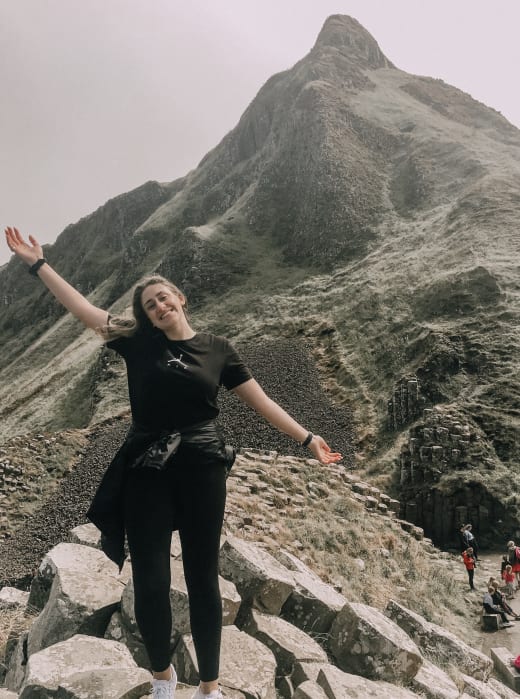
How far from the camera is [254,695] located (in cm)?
331

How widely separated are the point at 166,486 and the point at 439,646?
14.9ft

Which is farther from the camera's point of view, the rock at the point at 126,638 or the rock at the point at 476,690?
the rock at the point at 476,690

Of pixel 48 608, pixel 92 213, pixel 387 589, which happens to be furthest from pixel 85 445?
pixel 92 213

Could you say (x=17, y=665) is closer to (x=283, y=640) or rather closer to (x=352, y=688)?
(x=283, y=640)

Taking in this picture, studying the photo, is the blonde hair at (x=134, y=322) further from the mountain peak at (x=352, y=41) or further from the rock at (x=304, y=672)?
the mountain peak at (x=352, y=41)

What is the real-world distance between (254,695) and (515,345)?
68.0ft

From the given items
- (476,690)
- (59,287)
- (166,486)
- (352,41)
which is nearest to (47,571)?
(166,486)

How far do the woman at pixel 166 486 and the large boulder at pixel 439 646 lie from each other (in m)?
3.57

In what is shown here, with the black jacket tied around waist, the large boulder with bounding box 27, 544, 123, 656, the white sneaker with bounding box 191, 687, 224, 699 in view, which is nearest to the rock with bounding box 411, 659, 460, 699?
the white sneaker with bounding box 191, 687, 224, 699

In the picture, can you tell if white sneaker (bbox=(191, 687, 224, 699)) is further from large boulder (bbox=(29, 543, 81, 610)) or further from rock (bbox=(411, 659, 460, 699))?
rock (bbox=(411, 659, 460, 699))

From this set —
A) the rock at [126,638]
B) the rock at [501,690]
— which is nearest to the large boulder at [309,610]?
the rock at [126,638]

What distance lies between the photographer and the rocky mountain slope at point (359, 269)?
57.9 feet

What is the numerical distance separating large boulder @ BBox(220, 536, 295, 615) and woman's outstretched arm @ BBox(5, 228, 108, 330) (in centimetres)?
258

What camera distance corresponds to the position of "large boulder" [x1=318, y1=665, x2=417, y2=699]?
3.44 meters
